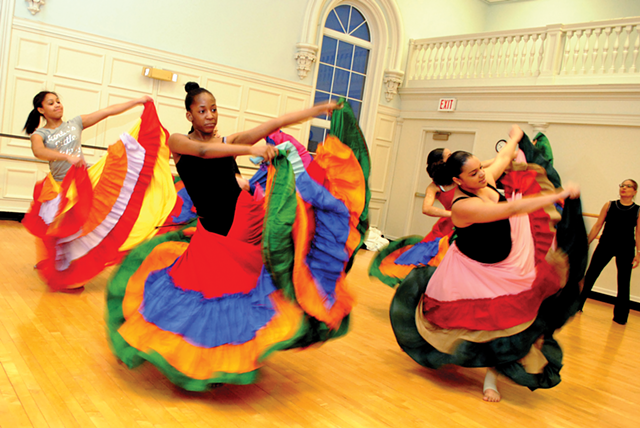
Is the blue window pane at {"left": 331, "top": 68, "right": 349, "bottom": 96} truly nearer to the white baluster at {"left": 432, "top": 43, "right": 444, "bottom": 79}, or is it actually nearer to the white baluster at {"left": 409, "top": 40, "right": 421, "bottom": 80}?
the white baluster at {"left": 409, "top": 40, "right": 421, "bottom": 80}

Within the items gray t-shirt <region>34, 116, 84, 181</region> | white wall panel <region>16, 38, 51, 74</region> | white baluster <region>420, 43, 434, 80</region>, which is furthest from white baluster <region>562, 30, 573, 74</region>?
white wall panel <region>16, 38, 51, 74</region>

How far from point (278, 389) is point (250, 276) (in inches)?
25.5

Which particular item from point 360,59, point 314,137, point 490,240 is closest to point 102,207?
point 490,240

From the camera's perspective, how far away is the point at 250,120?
7.91m

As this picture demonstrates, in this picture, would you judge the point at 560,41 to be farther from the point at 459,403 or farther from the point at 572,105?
the point at 459,403

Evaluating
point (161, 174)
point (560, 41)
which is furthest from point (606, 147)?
point (161, 174)

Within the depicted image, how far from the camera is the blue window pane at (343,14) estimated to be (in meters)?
8.79

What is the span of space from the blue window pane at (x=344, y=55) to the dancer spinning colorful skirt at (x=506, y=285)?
679cm

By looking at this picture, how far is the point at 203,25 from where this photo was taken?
7203mm

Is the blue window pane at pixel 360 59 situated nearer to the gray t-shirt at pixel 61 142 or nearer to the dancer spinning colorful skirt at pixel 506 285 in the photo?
the gray t-shirt at pixel 61 142

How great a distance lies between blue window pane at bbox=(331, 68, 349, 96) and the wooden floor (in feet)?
19.8

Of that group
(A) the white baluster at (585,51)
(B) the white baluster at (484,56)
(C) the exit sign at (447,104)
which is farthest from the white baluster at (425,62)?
(A) the white baluster at (585,51)

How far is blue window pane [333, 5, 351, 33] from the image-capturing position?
28.8 ft

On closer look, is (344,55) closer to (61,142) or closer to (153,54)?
(153,54)
